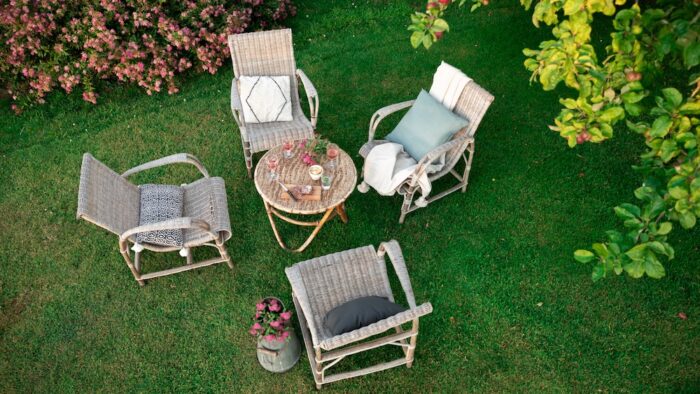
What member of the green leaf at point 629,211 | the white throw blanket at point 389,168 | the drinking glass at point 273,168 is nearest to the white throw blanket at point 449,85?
the white throw blanket at point 389,168

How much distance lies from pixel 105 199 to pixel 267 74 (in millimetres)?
2216

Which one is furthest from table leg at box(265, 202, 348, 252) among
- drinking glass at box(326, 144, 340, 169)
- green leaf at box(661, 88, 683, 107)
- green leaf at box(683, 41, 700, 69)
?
green leaf at box(683, 41, 700, 69)

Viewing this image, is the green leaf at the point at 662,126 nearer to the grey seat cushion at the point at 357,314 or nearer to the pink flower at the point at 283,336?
the grey seat cushion at the point at 357,314

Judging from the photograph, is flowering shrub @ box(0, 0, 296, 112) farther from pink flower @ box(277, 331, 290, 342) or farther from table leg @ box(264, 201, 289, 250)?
pink flower @ box(277, 331, 290, 342)

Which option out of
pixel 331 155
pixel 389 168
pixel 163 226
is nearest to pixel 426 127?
pixel 389 168

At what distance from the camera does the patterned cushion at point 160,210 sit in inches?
152

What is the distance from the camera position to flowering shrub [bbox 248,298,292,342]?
3451 mm

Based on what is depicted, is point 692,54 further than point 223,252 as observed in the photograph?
No

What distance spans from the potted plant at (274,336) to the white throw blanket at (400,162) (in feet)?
4.95

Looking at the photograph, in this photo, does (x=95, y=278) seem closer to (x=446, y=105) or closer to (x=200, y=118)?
(x=200, y=118)

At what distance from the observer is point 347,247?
459 cm

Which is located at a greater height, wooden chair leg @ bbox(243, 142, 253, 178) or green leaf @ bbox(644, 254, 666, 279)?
green leaf @ bbox(644, 254, 666, 279)

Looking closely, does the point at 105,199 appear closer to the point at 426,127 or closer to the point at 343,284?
the point at 343,284

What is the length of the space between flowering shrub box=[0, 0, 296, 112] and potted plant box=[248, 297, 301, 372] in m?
3.50
